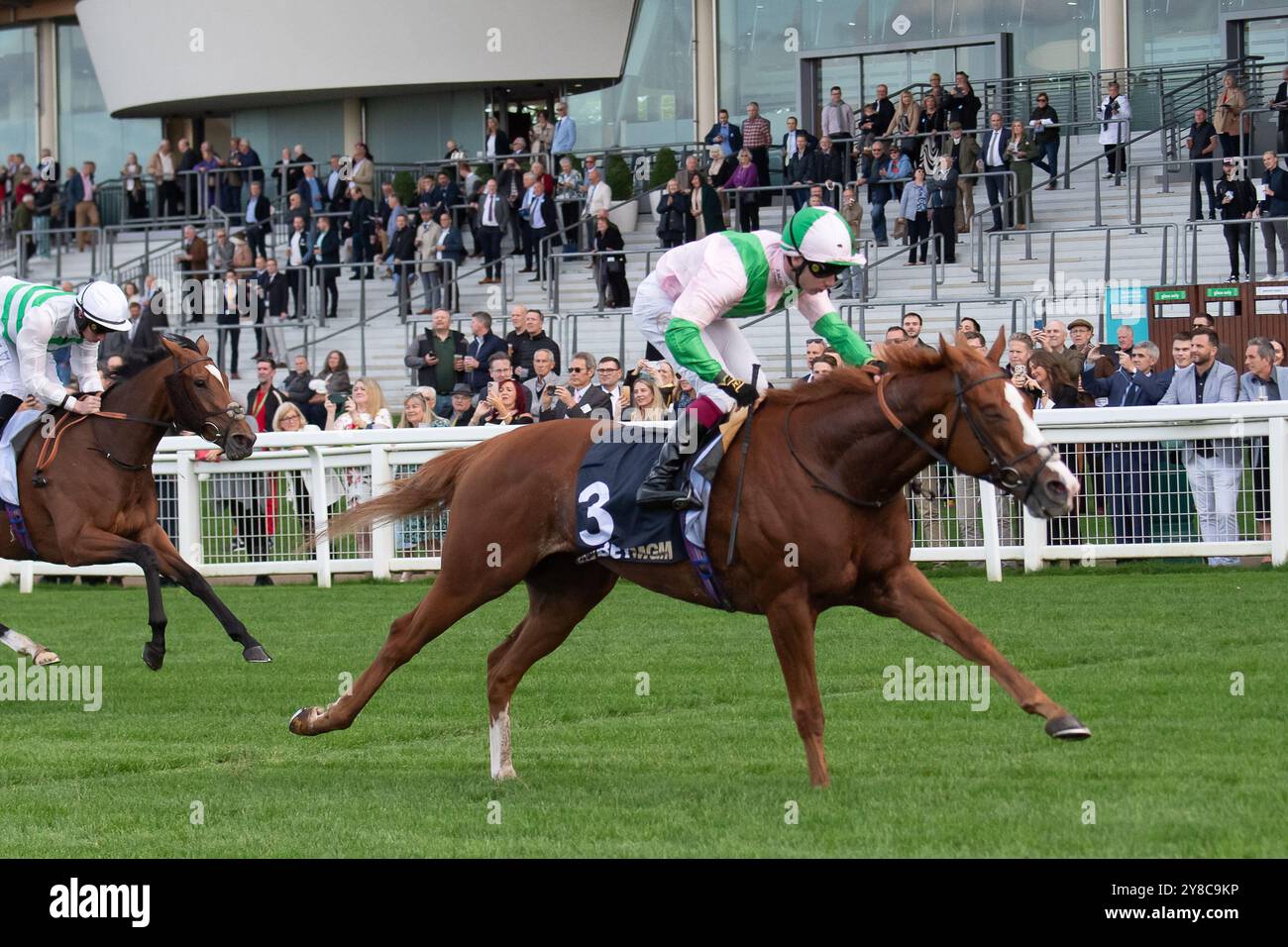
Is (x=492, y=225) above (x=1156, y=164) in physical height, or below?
below

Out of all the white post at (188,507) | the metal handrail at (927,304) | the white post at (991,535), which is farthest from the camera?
the metal handrail at (927,304)

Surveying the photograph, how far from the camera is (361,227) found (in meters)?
24.3

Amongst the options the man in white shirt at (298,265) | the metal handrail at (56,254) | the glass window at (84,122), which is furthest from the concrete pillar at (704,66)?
the glass window at (84,122)

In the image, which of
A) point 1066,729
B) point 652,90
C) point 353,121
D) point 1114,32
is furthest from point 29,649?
point 353,121

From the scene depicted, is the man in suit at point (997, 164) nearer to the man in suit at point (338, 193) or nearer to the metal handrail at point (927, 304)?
the metal handrail at point (927, 304)

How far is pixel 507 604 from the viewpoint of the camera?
492 inches

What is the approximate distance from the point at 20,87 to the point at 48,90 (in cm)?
75

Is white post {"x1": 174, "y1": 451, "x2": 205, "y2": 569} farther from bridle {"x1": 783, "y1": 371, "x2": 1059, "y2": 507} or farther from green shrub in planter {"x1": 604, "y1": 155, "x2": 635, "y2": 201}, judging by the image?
green shrub in planter {"x1": 604, "y1": 155, "x2": 635, "y2": 201}

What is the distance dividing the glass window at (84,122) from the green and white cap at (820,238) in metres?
28.5

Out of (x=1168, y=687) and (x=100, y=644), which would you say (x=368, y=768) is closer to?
(x=1168, y=687)

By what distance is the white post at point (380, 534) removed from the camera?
532 inches

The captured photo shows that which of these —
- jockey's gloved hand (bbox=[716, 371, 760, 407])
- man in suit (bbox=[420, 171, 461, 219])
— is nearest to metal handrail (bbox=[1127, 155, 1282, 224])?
man in suit (bbox=[420, 171, 461, 219])

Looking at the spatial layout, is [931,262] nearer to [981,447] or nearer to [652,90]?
[652,90]
